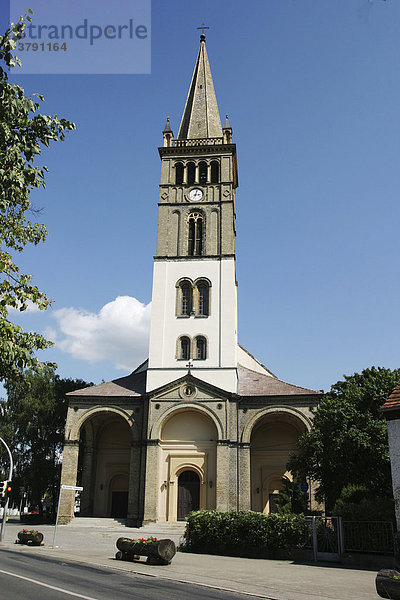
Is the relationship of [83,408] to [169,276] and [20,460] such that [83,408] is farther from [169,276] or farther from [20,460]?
[20,460]

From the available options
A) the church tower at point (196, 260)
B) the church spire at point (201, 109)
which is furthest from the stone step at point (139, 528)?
the church spire at point (201, 109)

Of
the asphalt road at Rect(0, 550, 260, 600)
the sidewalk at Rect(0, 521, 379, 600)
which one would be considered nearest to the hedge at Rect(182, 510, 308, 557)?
the sidewalk at Rect(0, 521, 379, 600)

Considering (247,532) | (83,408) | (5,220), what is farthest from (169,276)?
(5,220)

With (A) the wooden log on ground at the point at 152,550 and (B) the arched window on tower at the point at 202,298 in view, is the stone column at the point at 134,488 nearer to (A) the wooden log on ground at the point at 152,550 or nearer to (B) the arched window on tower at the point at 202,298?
(B) the arched window on tower at the point at 202,298

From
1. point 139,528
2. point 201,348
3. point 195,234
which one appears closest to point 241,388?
point 201,348

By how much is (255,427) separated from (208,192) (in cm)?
1818

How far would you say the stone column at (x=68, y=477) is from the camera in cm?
3244

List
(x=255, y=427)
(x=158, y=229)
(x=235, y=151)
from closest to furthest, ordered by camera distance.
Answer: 1. (x=255, y=427)
2. (x=158, y=229)
3. (x=235, y=151)

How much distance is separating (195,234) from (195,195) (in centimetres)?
333

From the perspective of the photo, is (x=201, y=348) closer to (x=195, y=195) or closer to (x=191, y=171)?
(x=195, y=195)

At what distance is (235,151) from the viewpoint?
41.6 metres

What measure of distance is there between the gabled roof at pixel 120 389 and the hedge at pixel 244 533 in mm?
15445

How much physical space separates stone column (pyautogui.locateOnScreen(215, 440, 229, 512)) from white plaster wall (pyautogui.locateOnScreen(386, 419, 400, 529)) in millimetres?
19004

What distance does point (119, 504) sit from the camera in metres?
36.8
